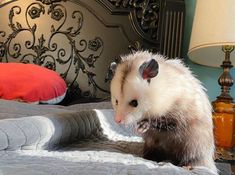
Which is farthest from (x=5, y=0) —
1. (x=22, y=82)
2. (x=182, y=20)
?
(x=182, y=20)

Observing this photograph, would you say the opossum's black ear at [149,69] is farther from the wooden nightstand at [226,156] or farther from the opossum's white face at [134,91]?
the wooden nightstand at [226,156]

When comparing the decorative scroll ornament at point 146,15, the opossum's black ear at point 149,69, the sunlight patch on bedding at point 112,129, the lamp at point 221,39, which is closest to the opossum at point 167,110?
the opossum's black ear at point 149,69

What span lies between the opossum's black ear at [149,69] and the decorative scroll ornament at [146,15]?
994 mm

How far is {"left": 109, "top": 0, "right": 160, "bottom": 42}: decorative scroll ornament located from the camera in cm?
167

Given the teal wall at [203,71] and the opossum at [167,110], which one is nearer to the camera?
the opossum at [167,110]

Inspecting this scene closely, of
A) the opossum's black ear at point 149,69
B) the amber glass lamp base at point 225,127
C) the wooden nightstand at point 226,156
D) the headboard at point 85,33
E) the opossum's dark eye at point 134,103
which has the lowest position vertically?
the wooden nightstand at point 226,156

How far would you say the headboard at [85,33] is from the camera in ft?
5.43

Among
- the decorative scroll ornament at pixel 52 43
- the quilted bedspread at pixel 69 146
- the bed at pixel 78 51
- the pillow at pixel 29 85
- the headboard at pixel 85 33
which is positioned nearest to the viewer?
the quilted bedspread at pixel 69 146

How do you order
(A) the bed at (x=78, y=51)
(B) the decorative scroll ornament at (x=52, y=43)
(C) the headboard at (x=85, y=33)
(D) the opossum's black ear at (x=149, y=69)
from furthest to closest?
1. (B) the decorative scroll ornament at (x=52, y=43)
2. (C) the headboard at (x=85, y=33)
3. (A) the bed at (x=78, y=51)
4. (D) the opossum's black ear at (x=149, y=69)

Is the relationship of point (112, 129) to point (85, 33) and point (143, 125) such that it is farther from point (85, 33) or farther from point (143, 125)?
point (85, 33)

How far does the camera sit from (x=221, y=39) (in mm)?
1307

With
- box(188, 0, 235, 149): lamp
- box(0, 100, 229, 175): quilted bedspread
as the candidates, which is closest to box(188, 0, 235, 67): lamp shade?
box(188, 0, 235, 149): lamp

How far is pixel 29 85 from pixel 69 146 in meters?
0.66

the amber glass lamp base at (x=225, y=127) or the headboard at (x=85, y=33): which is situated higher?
the headboard at (x=85, y=33)
